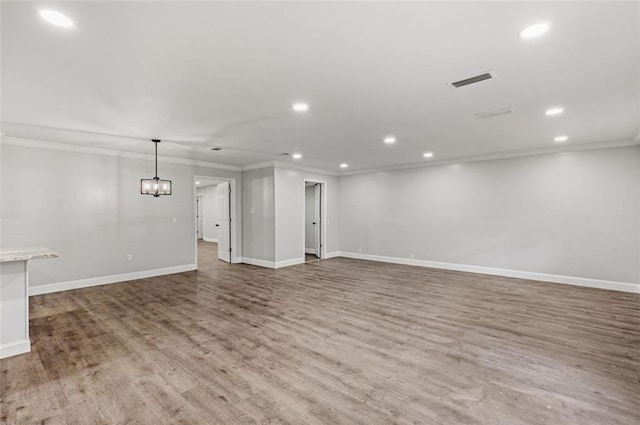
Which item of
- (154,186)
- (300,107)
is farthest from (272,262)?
(300,107)

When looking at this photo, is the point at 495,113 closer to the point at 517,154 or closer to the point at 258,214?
the point at 517,154

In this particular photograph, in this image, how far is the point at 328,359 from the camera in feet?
9.18

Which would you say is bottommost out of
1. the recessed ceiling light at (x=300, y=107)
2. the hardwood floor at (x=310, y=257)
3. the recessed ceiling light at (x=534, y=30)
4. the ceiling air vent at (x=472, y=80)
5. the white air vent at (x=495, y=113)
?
the hardwood floor at (x=310, y=257)

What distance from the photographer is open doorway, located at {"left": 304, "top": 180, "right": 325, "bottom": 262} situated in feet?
29.0

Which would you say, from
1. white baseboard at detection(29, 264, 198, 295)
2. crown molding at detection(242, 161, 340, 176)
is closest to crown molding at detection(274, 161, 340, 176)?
crown molding at detection(242, 161, 340, 176)

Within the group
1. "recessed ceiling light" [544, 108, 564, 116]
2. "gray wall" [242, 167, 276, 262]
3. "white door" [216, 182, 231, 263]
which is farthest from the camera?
"white door" [216, 182, 231, 263]

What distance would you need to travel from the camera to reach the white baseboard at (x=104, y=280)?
5031 mm

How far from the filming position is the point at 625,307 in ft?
14.1

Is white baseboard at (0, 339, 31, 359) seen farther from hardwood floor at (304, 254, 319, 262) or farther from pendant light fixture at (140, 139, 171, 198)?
hardwood floor at (304, 254, 319, 262)

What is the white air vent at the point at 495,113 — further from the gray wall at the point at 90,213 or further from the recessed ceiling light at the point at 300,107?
the gray wall at the point at 90,213

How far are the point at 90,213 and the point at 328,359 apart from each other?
5339 millimetres

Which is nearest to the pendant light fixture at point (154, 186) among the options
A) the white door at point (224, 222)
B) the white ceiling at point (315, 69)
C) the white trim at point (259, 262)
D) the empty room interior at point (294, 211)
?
the empty room interior at point (294, 211)

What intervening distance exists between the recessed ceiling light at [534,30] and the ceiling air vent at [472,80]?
1.79 ft

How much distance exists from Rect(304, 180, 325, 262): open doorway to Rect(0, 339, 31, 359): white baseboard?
6.00 metres
